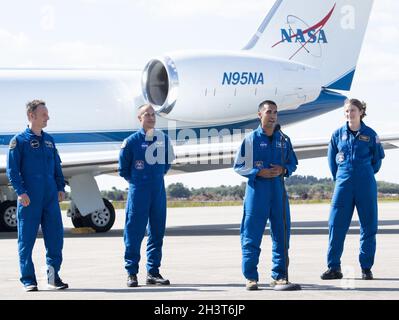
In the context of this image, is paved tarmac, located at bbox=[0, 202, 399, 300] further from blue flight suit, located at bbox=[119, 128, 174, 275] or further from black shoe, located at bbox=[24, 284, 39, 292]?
blue flight suit, located at bbox=[119, 128, 174, 275]

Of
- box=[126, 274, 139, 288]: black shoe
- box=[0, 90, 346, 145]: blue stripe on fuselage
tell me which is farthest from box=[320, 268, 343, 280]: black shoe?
box=[0, 90, 346, 145]: blue stripe on fuselage

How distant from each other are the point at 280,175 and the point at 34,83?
1239 centimetres

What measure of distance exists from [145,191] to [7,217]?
10757 millimetres

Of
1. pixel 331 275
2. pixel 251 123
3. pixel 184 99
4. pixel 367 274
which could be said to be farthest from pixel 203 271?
pixel 251 123

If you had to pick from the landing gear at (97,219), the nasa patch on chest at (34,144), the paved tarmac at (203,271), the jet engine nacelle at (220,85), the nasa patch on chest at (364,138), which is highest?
the jet engine nacelle at (220,85)

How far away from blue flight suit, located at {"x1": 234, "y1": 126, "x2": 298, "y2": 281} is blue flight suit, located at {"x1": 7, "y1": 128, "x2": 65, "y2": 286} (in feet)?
6.37

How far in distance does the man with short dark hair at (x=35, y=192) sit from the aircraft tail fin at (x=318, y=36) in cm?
1443

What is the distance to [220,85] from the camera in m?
22.8

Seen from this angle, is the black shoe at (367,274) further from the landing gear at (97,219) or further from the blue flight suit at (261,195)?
the landing gear at (97,219)

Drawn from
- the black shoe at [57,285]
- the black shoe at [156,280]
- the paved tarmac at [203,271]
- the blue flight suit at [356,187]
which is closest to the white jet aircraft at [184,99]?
the paved tarmac at [203,271]

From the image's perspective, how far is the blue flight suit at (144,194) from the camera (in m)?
11.2

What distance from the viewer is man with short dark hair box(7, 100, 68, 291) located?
10.8 m

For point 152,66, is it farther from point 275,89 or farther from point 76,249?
point 76,249

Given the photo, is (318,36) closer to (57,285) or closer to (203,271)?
(203,271)
